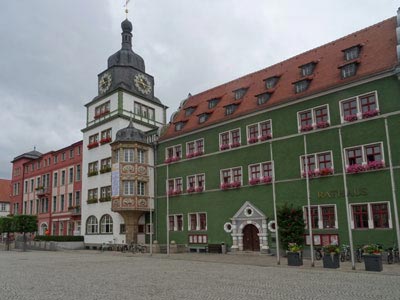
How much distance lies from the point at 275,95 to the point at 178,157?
38.6 feet

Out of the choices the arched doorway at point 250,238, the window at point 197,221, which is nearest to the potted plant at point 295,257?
the arched doorway at point 250,238

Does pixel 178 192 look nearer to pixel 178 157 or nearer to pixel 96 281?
pixel 178 157

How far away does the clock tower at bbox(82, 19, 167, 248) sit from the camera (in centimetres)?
4038

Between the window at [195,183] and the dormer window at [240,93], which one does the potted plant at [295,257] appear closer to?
the window at [195,183]

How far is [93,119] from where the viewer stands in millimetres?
48750

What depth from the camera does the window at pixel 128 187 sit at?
39.8 m

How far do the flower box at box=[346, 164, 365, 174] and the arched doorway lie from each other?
9111 millimetres

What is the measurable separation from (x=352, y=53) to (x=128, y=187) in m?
23.5

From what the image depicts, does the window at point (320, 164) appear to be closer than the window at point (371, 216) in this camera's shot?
No

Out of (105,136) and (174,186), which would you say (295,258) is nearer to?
(174,186)

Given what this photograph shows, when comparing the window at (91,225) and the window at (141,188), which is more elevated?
the window at (141,188)

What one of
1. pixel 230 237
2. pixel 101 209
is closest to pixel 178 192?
pixel 230 237

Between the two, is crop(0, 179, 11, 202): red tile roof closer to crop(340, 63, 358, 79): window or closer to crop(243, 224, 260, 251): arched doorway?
crop(243, 224, 260, 251): arched doorway

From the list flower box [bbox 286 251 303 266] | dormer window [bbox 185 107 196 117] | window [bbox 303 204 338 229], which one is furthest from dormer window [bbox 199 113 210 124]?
flower box [bbox 286 251 303 266]
